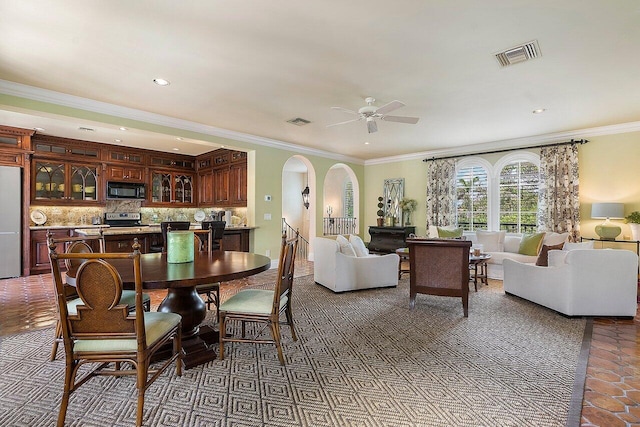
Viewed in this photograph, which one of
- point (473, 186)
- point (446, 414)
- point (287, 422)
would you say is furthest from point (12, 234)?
point (473, 186)

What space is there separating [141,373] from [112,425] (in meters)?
0.33

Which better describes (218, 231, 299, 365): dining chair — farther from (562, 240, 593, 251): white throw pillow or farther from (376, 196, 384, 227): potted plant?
(376, 196, 384, 227): potted plant

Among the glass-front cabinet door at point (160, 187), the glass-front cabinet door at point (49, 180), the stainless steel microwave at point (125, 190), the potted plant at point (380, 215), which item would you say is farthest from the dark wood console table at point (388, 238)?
the glass-front cabinet door at point (49, 180)

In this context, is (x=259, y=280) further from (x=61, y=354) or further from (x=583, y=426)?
(x=583, y=426)

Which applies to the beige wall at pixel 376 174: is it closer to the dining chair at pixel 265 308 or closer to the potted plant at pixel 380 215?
the potted plant at pixel 380 215

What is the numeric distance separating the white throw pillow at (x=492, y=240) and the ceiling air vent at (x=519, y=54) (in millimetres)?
4012

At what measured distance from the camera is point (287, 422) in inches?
68.0

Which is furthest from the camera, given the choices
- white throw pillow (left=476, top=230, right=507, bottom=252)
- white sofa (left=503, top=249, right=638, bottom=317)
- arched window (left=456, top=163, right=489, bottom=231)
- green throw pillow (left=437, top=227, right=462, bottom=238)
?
arched window (left=456, top=163, right=489, bottom=231)

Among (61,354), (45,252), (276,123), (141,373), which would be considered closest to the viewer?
(141,373)

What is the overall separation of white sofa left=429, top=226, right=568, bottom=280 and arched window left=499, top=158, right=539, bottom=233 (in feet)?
0.93

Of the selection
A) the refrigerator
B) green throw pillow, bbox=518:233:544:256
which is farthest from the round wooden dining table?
green throw pillow, bbox=518:233:544:256

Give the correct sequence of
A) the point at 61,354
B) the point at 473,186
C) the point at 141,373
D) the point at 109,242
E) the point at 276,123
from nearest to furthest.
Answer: the point at 141,373 → the point at 61,354 → the point at 109,242 → the point at 276,123 → the point at 473,186

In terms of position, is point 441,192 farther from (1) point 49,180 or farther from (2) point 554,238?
(1) point 49,180

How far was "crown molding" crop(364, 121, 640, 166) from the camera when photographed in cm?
535
